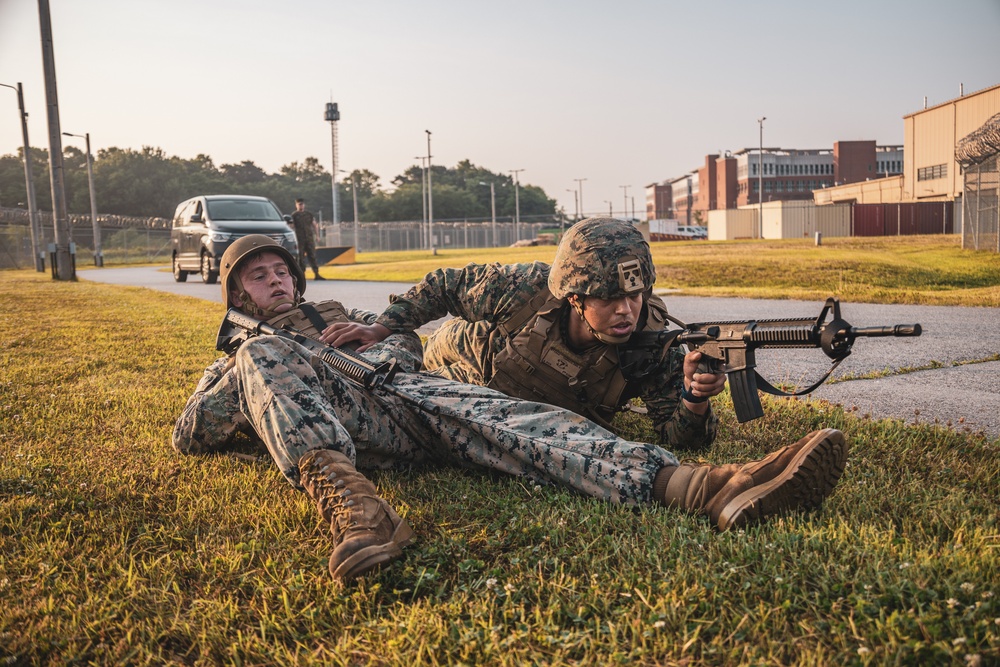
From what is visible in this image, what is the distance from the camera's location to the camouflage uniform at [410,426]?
2936mm

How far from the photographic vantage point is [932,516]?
274cm

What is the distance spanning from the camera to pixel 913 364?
6.18 meters

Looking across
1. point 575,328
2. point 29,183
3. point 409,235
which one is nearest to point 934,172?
point 575,328

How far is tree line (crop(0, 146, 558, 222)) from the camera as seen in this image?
81500 mm

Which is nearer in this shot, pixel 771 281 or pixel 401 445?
pixel 401 445

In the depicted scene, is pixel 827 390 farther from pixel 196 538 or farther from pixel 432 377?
pixel 196 538

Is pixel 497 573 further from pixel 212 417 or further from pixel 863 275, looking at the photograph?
pixel 863 275

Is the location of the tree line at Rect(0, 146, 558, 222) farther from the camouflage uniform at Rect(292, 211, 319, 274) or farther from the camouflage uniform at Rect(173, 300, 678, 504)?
the camouflage uniform at Rect(173, 300, 678, 504)

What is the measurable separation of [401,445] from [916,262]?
12485mm

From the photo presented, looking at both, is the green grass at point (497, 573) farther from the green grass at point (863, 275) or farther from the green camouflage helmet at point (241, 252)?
the green grass at point (863, 275)

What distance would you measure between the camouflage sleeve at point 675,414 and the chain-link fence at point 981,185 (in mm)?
8730

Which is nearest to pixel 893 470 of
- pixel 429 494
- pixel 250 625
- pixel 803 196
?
pixel 429 494

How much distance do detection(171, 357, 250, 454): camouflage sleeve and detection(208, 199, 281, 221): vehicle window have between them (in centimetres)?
1532

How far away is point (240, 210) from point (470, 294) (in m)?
16.0
